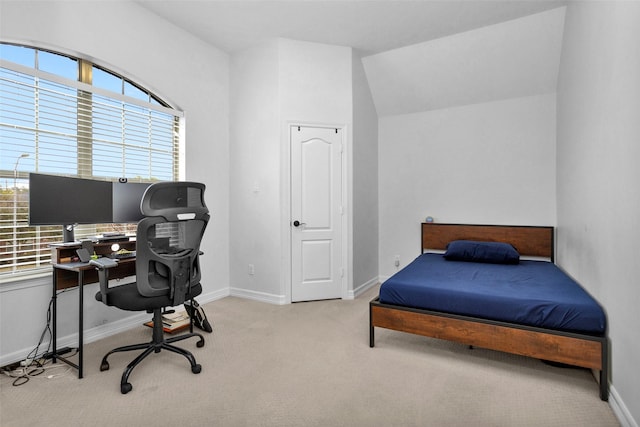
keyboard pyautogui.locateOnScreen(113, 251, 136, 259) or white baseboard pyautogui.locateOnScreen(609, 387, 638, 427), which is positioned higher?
keyboard pyautogui.locateOnScreen(113, 251, 136, 259)

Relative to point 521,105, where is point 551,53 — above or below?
above

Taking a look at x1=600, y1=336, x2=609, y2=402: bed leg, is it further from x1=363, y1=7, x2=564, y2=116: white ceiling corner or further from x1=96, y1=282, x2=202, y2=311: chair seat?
x1=363, y1=7, x2=564, y2=116: white ceiling corner

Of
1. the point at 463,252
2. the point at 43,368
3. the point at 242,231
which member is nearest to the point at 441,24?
the point at 463,252

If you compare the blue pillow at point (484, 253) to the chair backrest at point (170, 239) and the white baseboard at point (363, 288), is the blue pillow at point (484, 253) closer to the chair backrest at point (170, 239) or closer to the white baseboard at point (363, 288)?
the white baseboard at point (363, 288)

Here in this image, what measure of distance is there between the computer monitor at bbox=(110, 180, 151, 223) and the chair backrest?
0.66m

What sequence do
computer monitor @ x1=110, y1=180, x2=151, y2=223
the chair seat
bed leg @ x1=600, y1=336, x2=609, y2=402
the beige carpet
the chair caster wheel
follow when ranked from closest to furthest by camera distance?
the beige carpet → bed leg @ x1=600, y1=336, x2=609, y2=402 → the chair caster wheel → the chair seat → computer monitor @ x1=110, y1=180, x2=151, y2=223

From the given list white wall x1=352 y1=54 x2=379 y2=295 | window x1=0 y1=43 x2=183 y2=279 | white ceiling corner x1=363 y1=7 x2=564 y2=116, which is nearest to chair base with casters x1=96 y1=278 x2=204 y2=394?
window x1=0 y1=43 x2=183 y2=279

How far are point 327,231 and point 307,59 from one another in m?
2.10

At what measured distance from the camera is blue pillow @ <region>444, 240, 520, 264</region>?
365 cm

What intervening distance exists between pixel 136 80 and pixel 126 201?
4.20ft

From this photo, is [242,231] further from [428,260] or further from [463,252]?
[463,252]

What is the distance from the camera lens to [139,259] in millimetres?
2223

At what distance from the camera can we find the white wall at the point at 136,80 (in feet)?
8.30

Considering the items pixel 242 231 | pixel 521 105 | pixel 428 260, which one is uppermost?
pixel 521 105
